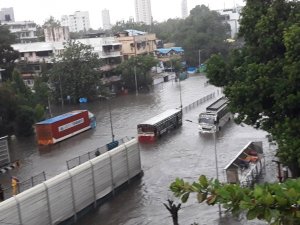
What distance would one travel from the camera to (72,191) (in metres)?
15.2

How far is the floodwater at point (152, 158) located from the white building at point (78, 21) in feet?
409

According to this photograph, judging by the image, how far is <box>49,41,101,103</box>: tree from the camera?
4100 cm

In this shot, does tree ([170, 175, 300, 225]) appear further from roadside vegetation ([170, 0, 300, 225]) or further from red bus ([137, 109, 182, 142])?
red bus ([137, 109, 182, 142])

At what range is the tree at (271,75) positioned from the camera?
39.6 ft

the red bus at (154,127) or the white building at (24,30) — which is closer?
the red bus at (154,127)

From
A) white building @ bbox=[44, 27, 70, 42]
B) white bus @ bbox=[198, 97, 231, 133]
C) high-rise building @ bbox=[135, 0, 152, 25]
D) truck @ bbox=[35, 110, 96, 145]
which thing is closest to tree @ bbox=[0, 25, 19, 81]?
truck @ bbox=[35, 110, 96, 145]

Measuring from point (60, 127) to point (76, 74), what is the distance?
13.8m

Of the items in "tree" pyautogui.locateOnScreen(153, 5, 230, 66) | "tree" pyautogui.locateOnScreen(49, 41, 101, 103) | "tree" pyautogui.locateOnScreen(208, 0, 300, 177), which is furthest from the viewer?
"tree" pyautogui.locateOnScreen(153, 5, 230, 66)

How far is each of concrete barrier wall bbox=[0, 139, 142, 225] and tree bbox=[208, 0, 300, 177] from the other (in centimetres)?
493

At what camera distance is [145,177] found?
1952cm

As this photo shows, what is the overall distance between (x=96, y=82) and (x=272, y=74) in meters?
29.9

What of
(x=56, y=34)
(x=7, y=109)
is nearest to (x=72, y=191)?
(x=7, y=109)

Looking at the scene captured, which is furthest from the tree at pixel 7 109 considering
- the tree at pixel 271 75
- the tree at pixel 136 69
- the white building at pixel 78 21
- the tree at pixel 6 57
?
the white building at pixel 78 21

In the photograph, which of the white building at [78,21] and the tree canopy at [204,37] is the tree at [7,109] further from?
the white building at [78,21]
